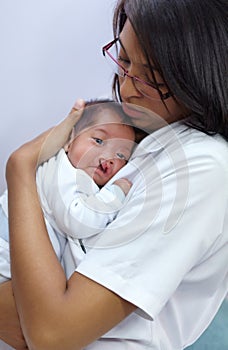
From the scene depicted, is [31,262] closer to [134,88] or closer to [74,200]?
[74,200]

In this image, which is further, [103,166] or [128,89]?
[103,166]

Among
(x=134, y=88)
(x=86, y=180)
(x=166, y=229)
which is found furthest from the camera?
(x=86, y=180)

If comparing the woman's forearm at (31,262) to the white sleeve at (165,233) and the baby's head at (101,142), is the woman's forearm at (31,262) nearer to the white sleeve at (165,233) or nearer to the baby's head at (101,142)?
the white sleeve at (165,233)

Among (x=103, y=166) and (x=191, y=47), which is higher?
(x=191, y=47)

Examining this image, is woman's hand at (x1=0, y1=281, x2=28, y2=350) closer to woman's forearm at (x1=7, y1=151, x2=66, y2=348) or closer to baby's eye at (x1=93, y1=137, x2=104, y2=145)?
woman's forearm at (x1=7, y1=151, x2=66, y2=348)

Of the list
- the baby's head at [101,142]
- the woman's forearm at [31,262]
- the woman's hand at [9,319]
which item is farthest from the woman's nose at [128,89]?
the woman's hand at [9,319]

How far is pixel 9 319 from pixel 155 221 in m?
0.42

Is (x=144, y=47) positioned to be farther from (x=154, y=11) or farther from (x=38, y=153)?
(x=38, y=153)

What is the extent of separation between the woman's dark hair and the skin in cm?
6

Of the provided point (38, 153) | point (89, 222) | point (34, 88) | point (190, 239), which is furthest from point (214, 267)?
point (34, 88)

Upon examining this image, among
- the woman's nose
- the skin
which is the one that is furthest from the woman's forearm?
the woman's nose

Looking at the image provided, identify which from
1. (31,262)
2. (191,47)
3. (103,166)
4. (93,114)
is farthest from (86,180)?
(191,47)

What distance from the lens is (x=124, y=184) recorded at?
1059 millimetres

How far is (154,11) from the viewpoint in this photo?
939 mm
